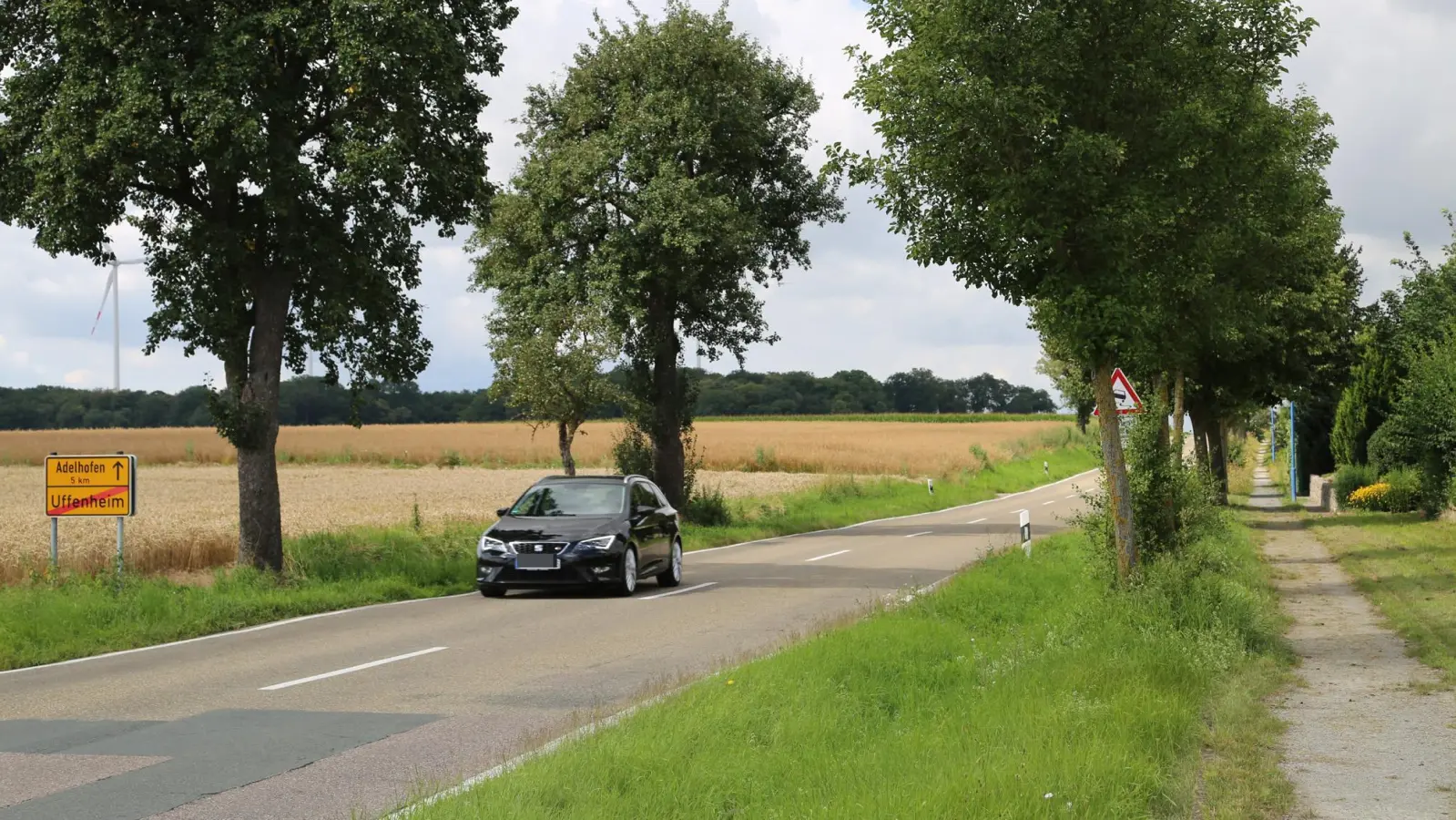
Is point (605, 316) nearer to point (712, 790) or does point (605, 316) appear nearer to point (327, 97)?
point (327, 97)

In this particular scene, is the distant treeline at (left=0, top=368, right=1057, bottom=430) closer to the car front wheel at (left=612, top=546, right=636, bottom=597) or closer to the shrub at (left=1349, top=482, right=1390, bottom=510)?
the shrub at (left=1349, top=482, right=1390, bottom=510)

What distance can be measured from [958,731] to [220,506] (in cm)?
3090

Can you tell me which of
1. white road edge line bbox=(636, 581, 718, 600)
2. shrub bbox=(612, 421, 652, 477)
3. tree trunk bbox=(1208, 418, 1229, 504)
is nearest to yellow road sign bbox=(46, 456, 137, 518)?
white road edge line bbox=(636, 581, 718, 600)

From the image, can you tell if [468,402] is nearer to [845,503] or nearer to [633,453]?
[845,503]

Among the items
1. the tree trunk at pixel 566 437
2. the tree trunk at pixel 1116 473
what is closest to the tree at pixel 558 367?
the tree trunk at pixel 566 437

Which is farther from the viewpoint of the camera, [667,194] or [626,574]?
[667,194]

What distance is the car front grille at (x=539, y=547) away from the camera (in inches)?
695

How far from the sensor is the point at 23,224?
17.3 metres

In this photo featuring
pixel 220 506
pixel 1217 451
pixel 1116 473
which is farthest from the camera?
pixel 1217 451

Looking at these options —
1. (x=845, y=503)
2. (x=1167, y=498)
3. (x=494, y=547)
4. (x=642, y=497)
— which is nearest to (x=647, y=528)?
(x=642, y=497)

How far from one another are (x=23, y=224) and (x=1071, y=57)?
12.8 metres

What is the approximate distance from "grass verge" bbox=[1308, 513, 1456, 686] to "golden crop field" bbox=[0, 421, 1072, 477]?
3011 cm

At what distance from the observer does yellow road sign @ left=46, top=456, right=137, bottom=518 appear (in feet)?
55.9

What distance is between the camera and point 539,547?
58.0ft
